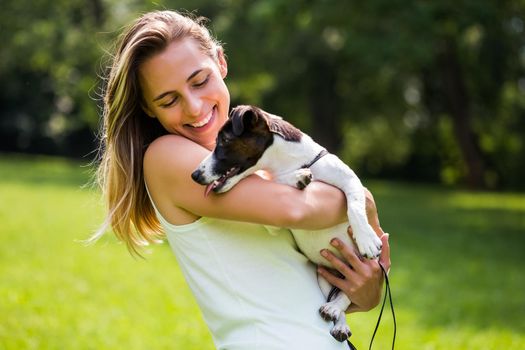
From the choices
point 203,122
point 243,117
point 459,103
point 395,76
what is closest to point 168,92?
point 203,122

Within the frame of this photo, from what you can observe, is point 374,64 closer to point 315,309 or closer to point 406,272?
point 406,272

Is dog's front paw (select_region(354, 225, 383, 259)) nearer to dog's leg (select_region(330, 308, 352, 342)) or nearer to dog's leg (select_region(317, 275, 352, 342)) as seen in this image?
dog's leg (select_region(317, 275, 352, 342))

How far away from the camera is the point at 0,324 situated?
20.2 ft

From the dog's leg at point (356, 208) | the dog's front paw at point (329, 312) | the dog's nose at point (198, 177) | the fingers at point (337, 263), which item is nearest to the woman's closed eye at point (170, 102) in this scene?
the dog's nose at point (198, 177)

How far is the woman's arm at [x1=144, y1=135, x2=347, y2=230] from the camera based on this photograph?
2355 millimetres

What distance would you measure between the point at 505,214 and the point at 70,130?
87.3 ft

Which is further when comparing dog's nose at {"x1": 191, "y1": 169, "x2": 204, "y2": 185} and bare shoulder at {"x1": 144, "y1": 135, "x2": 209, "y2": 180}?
bare shoulder at {"x1": 144, "y1": 135, "x2": 209, "y2": 180}

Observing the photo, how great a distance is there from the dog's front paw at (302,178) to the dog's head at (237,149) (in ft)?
0.56

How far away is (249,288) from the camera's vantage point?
235 cm

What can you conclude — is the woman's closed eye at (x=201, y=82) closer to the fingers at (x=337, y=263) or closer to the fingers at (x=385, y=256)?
the fingers at (x=337, y=263)

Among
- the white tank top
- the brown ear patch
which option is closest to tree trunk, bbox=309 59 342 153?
the brown ear patch

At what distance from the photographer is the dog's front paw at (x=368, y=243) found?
262 centimetres

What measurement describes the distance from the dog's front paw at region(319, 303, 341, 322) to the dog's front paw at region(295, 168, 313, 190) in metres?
0.43

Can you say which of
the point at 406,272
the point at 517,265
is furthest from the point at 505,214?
the point at 406,272
